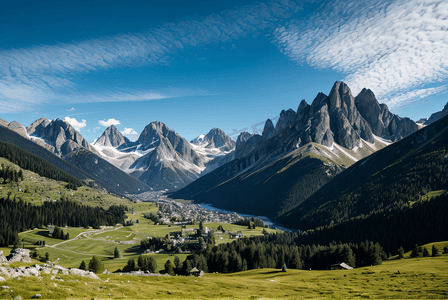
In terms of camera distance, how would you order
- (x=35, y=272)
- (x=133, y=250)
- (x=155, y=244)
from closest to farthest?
(x=35, y=272)
(x=133, y=250)
(x=155, y=244)

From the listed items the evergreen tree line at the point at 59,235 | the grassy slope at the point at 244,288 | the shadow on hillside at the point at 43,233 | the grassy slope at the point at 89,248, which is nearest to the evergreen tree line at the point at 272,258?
the grassy slope at the point at 89,248

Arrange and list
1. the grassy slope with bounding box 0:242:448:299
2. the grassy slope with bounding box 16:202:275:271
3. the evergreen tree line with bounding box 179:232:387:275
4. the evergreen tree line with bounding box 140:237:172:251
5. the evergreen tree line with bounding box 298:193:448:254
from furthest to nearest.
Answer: the evergreen tree line with bounding box 140:237:172:251
the grassy slope with bounding box 16:202:275:271
the evergreen tree line with bounding box 298:193:448:254
the evergreen tree line with bounding box 179:232:387:275
the grassy slope with bounding box 0:242:448:299

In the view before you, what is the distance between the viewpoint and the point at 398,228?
14962 centimetres

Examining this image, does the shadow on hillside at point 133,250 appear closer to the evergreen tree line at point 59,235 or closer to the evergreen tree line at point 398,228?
the evergreen tree line at point 59,235

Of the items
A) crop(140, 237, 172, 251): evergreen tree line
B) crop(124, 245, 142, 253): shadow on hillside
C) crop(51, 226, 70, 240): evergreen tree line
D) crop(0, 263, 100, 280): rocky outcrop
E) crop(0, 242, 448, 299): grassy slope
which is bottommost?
crop(124, 245, 142, 253): shadow on hillside

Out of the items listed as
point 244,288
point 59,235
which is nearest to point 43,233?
point 59,235

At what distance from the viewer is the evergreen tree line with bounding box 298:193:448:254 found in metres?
134

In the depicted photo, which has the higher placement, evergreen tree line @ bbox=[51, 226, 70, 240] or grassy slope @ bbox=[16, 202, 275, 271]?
evergreen tree line @ bbox=[51, 226, 70, 240]

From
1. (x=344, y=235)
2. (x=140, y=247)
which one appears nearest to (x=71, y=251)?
(x=140, y=247)

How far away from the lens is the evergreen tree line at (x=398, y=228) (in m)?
134

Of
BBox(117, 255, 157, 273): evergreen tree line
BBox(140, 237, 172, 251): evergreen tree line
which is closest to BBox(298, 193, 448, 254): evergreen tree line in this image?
BBox(140, 237, 172, 251): evergreen tree line

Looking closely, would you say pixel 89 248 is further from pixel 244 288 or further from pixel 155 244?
pixel 244 288

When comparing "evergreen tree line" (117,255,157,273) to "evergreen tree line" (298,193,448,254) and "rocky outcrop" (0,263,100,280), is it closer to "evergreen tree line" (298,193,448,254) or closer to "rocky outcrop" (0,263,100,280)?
"rocky outcrop" (0,263,100,280)

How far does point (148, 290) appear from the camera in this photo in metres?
40.7
